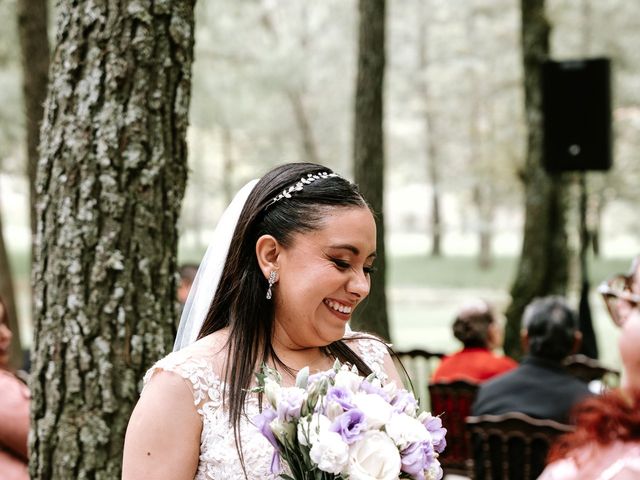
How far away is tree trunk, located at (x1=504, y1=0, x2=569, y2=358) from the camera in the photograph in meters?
9.60

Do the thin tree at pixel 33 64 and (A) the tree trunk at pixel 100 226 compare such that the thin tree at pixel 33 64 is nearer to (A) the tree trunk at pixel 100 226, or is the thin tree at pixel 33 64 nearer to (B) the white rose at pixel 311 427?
(A) the tree trunk at pixel 100 226

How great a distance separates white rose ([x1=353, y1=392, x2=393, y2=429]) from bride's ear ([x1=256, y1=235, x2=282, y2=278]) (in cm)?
41

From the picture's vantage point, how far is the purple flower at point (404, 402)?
78.1 inches

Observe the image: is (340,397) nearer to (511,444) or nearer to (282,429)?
(282,429)

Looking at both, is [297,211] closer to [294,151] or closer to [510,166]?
[510,166]

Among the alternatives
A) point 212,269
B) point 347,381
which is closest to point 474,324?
point 212,269

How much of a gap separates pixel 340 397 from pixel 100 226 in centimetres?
130

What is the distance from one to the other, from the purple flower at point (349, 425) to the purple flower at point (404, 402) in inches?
4.8

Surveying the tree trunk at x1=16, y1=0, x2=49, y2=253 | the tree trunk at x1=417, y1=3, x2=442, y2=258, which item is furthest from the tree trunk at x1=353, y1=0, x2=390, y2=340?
the tree trunk at x1=417, y1=3, x2=442, y2=258

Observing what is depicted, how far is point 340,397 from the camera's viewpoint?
6.25 ft

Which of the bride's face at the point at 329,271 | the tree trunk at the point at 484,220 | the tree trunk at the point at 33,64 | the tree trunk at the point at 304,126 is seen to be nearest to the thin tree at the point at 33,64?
the tree trunk at the point at 33,64

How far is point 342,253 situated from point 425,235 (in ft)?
170

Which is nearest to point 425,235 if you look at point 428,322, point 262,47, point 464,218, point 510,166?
point 464,218

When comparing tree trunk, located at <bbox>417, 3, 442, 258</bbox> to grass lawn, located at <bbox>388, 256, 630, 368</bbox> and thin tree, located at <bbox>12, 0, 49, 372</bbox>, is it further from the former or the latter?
thin tree, located at <bbox>12, 0, 49, 372</bbox>
